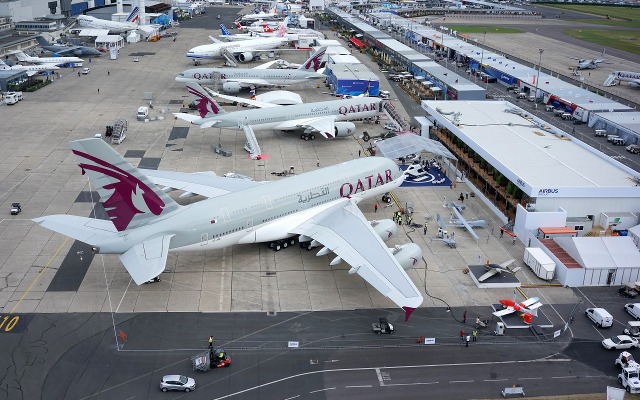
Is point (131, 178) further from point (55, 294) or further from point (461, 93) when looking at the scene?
point (461, 93)

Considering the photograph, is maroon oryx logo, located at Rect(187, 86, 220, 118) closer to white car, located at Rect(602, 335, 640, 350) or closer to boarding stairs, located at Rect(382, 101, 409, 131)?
boarding stairs, located at Rect(382, 101, 409, 131)

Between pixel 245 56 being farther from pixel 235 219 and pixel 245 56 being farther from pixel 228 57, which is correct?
pixel 235 219

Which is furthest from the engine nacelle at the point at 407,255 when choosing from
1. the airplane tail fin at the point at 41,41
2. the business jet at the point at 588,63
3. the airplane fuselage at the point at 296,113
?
the airplane tail fin at the point at 41,41

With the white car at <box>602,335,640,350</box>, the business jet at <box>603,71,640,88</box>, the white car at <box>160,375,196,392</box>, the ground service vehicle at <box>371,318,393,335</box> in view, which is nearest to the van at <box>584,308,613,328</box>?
the white car at <box>602,335,640,350</box>

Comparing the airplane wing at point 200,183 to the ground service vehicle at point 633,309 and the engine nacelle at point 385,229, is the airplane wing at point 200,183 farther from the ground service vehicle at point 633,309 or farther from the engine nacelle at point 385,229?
the ground service vehicle at point 633,309

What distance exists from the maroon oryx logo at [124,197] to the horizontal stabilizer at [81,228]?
138 cm

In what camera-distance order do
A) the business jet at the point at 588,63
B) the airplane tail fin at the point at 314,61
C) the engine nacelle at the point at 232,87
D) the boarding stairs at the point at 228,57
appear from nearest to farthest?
the engine nacelle at the point at 232,87 < the airplane tail fin at the point at 314,61 < the boarding stairs at the point at 228,57 < the business jet at the point at 588,63

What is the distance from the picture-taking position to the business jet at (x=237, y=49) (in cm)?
14950

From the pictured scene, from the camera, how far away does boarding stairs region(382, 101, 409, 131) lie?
9641 cm

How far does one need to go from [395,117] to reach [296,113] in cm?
1973

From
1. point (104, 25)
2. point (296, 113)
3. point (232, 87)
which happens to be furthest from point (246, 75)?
point (104, 25)

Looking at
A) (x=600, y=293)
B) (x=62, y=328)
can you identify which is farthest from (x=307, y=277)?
(x=600, y=293)

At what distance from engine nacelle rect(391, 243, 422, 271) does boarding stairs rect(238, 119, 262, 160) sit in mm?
A: 34883

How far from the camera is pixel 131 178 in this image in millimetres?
43812
